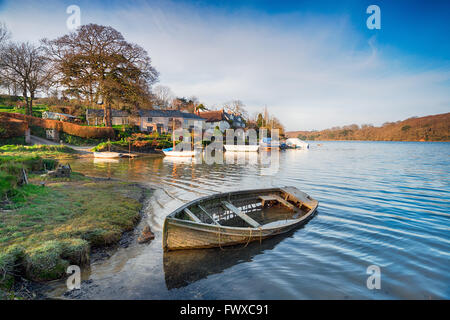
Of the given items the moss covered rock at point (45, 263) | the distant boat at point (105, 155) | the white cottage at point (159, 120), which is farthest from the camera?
the white cottage at point (159, 120)

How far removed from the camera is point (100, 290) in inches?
208

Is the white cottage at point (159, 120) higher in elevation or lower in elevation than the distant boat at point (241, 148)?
higher

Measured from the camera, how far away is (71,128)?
40438 mm

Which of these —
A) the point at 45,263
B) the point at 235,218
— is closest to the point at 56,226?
the point at 45,263

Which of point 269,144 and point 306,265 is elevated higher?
point 269,144

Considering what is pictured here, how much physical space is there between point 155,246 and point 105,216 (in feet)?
9.88

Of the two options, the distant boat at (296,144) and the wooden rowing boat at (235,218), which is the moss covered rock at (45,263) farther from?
the distant boat at (296,144)

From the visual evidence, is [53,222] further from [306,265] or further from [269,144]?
[269,144]

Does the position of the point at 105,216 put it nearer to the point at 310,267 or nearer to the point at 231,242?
the point at 231,242

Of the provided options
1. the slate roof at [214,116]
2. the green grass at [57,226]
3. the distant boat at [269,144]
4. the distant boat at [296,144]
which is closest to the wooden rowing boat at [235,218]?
the green grass at [57,226]

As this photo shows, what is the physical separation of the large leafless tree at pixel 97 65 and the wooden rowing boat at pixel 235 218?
3811 centimetres

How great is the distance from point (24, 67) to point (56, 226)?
5041cm

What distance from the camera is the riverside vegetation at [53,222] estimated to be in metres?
5.50

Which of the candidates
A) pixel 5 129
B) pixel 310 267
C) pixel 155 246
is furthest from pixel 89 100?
pixel 310 267
